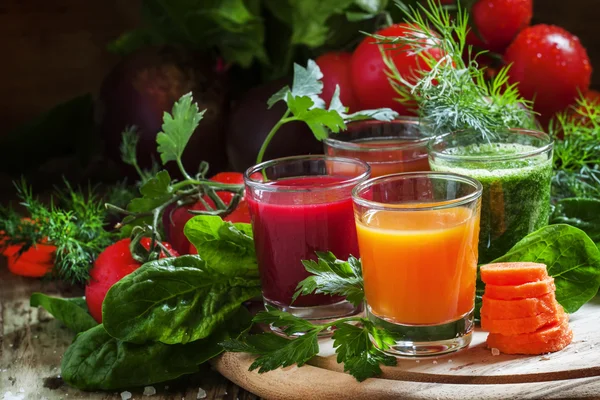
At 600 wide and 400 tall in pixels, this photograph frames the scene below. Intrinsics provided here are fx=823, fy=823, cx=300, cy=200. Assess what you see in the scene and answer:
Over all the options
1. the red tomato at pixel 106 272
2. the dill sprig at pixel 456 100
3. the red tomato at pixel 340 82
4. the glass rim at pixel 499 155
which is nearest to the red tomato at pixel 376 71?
the red tomato at pixel 340 82

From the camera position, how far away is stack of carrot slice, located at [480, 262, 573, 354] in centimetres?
107

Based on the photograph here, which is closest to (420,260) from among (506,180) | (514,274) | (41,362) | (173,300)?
(514,274)

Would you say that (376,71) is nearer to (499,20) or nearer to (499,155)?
(499,20)

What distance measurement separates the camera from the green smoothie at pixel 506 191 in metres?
1.24

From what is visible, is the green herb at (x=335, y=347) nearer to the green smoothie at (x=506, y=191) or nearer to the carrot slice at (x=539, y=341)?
the carrot slice at (x=539, y=341)

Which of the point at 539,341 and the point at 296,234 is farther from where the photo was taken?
the point at 296,234

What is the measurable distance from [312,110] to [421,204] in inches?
12.6

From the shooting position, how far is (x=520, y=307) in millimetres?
1070

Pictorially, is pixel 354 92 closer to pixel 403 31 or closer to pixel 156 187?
pixel 403 31

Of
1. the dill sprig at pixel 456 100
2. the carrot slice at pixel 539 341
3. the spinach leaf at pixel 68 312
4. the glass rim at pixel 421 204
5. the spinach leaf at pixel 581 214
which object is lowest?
the spinach leaf at pixel 68 312

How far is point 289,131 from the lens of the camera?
178 cm

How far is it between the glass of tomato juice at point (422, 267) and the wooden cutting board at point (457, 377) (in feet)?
0.11

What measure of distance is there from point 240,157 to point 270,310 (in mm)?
642

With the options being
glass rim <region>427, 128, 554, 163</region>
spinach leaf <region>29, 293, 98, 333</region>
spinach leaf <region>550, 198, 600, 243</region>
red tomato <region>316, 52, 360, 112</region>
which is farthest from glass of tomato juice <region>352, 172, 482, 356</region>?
red tomato <region>316, 52, 360, 112</region>
